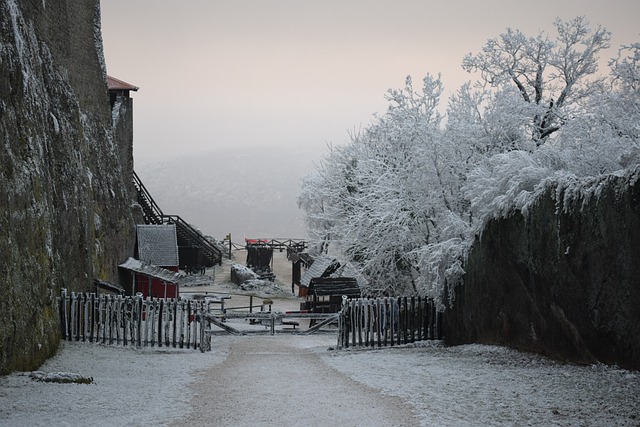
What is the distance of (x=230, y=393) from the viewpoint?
42.4 feet

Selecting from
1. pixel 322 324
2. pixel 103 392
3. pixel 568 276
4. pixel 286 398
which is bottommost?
pixel 286 398

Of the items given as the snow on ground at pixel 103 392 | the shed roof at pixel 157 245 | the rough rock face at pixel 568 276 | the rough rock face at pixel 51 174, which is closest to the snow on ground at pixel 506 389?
the rough rock face at pixel 568 276

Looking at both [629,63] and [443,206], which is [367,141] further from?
[629,63]

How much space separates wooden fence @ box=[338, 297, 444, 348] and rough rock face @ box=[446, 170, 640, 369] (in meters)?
3.03

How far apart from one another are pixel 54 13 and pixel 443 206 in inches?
630

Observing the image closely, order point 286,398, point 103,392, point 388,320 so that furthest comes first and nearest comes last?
point 388,320 < point 286,398 < point 103,392

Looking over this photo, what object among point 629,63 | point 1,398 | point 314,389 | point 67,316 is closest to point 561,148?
point 629,63

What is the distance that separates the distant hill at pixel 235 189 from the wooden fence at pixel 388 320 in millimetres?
Answer: 92260

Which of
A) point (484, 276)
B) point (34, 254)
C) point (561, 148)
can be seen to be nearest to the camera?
point (34, 254)

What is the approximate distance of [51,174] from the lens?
21.5 meters

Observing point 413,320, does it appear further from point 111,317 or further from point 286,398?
point 286,398

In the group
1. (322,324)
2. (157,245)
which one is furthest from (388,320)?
(157,245)

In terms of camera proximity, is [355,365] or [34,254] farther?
[355,365]

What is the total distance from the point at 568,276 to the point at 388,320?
8.96 meters
